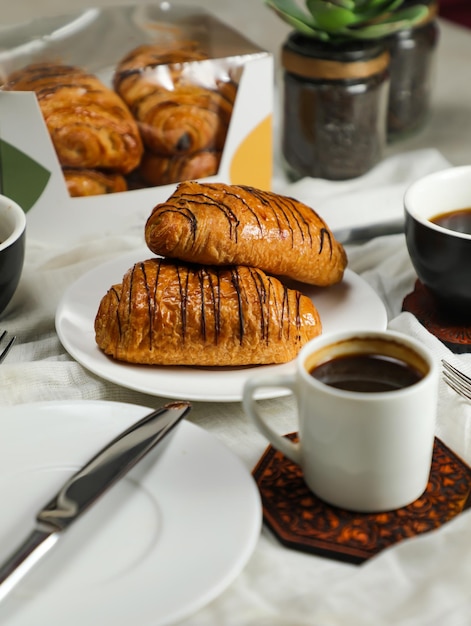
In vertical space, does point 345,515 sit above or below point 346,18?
below

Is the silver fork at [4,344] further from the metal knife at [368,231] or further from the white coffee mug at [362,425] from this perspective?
the metal knife at [368,231]

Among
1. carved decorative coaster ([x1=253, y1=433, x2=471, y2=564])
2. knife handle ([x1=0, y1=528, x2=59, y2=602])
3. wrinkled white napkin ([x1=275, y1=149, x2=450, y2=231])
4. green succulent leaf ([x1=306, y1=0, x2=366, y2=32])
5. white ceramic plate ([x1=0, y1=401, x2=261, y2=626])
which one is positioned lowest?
wrinkled white napkin ([x1=275, y1=149, x2=450, y2=231])

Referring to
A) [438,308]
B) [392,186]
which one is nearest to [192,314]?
[438,308]

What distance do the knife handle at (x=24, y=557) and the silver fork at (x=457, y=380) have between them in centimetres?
46

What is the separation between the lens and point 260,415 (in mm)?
782

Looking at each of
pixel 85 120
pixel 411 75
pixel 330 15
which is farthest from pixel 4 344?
pixel 411 75

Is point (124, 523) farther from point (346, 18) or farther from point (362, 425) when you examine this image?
point (346, 18)

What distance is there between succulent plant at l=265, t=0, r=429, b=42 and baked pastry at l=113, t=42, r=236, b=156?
0.61 ft

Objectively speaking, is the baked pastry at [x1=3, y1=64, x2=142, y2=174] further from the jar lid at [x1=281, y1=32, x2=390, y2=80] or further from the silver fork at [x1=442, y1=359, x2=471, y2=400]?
the silver fork at [x1=442, y1=359, x2=471, y2=400]

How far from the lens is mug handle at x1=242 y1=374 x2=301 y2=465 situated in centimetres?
76

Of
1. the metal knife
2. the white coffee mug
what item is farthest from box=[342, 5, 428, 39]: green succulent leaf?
the white coffee mug

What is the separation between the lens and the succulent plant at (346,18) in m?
1.39

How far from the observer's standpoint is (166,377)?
96 cm

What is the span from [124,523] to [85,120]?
2.33 ft
